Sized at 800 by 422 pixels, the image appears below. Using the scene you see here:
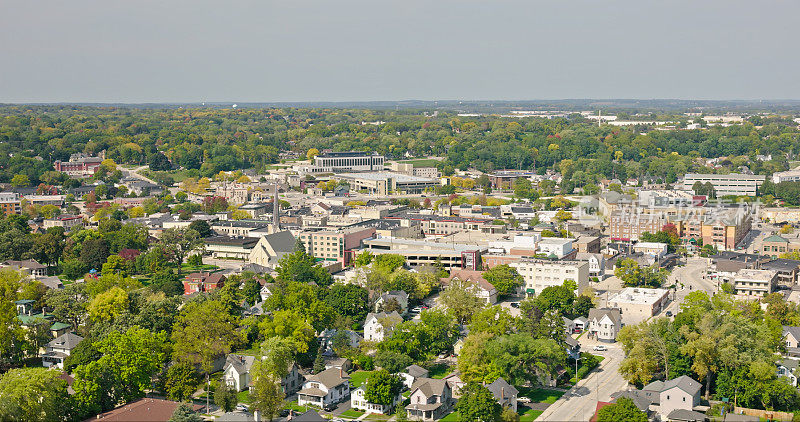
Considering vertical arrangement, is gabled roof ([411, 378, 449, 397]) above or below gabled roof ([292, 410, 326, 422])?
below

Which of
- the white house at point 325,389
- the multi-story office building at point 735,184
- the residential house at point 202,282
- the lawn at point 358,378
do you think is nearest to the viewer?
the white house at point 325,389

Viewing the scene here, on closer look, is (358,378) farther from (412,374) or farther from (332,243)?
(332,243)

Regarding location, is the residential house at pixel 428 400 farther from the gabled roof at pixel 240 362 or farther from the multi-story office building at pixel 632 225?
the multi-story office building at pixel 632 225

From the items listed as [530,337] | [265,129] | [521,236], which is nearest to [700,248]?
[521,236]

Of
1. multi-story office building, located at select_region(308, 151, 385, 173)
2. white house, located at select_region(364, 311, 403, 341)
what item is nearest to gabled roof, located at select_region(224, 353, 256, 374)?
white house, located at select_region(364, 311, 403, 341)

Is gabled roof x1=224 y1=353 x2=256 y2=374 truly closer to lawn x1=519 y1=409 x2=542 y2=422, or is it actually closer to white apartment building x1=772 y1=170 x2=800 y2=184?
lawn x1=519 y1=409 x2=542 y2=422

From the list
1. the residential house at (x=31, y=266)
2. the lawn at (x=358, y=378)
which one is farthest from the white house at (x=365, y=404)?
the residential house at (x=31, y=266)

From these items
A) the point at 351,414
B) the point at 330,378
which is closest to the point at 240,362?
the point at 330,378
